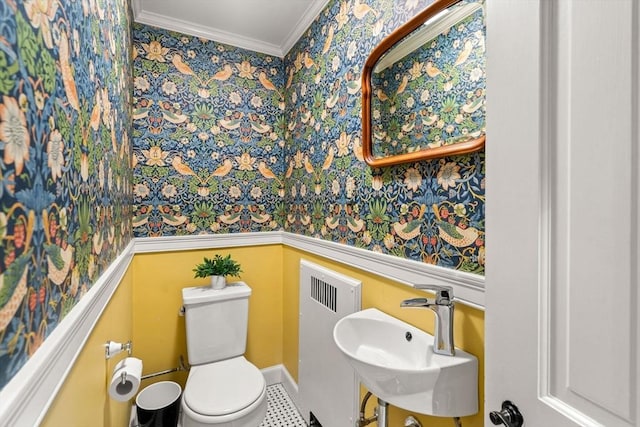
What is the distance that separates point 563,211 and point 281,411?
195cm

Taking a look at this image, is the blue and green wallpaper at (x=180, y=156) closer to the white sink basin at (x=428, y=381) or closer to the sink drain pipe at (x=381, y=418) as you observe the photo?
the white sink basin at (x=428, y=381)

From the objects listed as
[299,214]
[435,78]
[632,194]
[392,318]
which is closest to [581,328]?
[632,194]

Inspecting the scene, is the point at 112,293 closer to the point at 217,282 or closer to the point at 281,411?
the point at 217,282

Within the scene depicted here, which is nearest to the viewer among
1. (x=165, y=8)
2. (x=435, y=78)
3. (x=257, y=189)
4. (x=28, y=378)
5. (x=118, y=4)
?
(x=28, y=378)

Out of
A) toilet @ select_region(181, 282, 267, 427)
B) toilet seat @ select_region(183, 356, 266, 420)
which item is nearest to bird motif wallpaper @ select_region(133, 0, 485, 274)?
toilet @ select_region(181, 282, 267, 427)

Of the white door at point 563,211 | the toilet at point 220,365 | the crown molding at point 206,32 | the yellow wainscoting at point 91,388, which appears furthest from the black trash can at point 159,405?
the crown molding at point 206,32

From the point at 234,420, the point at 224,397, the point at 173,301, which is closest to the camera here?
the point at 234,420

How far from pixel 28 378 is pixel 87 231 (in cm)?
41

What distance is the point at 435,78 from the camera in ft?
3.32

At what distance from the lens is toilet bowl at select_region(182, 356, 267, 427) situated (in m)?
1.30

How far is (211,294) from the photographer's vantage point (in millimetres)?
1795

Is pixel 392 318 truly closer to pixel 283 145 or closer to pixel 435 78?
pixel 435 78

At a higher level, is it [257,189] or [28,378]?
[257,189]

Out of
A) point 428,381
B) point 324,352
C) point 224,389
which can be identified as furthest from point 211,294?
point 428,381
